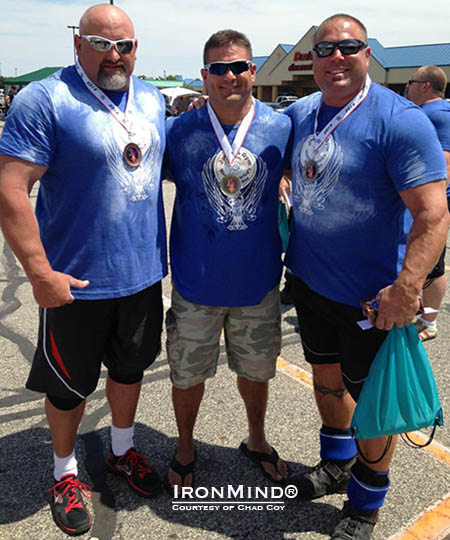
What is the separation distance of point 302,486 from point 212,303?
102 cm

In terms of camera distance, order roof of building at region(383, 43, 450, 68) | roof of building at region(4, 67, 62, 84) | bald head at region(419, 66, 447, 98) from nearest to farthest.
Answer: bald head at region(419, 66, 447, 98)
roof of building at region(4, 67, 62, 84)
roof of building at region(383, 43, 450, 68)

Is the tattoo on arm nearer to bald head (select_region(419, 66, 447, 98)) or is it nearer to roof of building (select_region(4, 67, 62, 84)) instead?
bald head (select_region(419, 66, 447, 98))

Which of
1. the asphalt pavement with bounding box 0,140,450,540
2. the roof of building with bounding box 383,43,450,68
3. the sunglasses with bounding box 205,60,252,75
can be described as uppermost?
the roof of building with bounding box 383,43,450,68

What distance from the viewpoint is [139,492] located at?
2471mm

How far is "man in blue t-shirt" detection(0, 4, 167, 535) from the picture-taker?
6.49 ft

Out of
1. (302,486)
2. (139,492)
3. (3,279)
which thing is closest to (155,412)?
(139,492)

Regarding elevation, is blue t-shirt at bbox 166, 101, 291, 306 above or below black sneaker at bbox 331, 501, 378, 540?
above

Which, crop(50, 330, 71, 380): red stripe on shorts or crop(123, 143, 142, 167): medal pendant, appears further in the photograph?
crop(50, 330, 71, 380): red stripe on shorts

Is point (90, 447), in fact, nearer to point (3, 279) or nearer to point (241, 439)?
point (241, 439)

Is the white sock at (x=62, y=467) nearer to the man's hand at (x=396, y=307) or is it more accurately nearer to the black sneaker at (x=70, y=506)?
the black sneaker at (x=70, y=506)

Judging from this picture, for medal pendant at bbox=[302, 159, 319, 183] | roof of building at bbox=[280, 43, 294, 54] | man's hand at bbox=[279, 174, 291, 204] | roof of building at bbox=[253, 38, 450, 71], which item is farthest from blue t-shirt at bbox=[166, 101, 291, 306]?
roof of building at bbox=[280, 43, 294, 54]

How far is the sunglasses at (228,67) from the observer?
2.20 metres

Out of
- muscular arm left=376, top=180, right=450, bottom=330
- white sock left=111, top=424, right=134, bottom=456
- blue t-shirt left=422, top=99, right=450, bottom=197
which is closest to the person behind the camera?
muscular arm left=376, top=180, right=450, bottom=330

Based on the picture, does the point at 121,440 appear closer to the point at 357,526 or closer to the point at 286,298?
the point at 357,526
